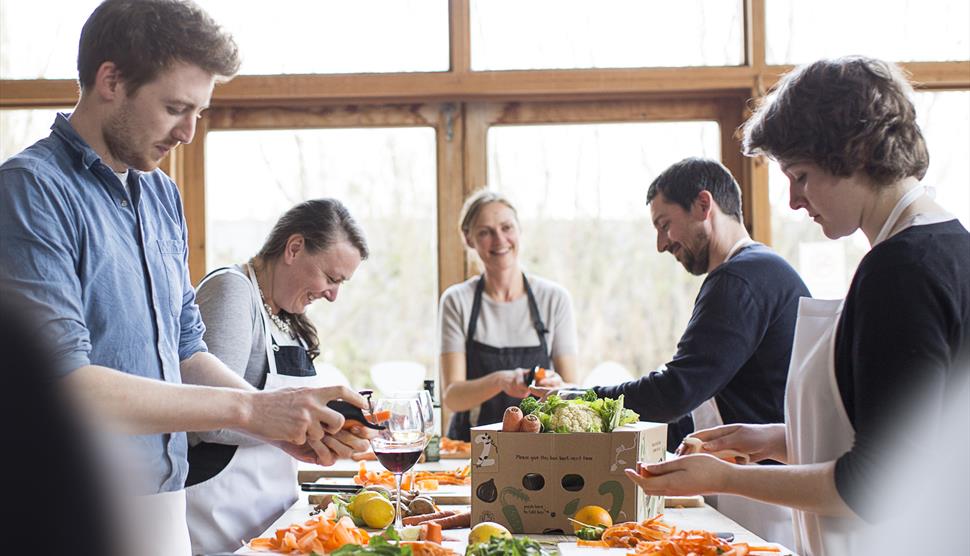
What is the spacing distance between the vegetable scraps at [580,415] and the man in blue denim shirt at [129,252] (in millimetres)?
427

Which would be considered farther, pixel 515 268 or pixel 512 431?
pixel 515 268

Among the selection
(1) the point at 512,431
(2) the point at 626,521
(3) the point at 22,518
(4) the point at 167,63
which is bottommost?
(2) the point at 626,521

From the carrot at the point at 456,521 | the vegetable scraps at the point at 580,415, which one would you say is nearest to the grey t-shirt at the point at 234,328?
the carrot at the point at 456,521

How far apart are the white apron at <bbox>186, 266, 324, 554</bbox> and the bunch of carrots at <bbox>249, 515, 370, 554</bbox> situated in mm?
661

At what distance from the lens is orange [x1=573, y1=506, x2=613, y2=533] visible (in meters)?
2.04

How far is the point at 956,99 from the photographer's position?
436 centimetres

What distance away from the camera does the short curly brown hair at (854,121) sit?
1661mm

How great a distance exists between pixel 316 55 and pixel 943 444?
11.1ft

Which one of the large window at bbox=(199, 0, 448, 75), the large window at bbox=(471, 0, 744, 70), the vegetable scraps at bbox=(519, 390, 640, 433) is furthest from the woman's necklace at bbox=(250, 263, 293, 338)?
the large window at bbox=(471, 0, 744, 70)

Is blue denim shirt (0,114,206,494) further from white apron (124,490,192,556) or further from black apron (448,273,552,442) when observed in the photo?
black apron (448,273,552,442)

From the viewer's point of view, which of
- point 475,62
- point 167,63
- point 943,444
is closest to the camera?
point 943,444

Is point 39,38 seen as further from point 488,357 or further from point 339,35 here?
point 488,357

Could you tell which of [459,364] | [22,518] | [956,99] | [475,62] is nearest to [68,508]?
[22,518]

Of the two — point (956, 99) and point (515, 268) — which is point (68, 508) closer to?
point (515, 268)
